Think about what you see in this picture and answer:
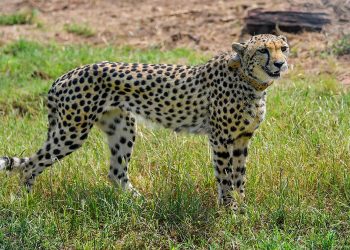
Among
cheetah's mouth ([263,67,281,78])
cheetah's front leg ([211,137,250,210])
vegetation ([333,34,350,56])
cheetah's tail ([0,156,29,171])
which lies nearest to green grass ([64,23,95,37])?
vegetation ([333,34,350,56])

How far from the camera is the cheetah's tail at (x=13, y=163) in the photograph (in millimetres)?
5812

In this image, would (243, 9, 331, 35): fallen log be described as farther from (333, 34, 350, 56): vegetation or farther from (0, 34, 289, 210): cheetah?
(0, 34, 289, 210): cheetah

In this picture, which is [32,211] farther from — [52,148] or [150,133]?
[150,133]

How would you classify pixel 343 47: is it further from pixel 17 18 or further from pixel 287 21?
pixel 17 18

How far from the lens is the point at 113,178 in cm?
620

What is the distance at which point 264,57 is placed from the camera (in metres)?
5.42

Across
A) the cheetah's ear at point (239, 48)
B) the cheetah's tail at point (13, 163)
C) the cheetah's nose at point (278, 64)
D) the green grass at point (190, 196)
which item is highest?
the cheetah's ear at point (239, 48)

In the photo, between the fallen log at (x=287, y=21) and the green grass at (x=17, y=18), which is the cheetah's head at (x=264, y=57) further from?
the green grass at (x=17, y=18)

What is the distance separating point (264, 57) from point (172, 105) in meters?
0.82

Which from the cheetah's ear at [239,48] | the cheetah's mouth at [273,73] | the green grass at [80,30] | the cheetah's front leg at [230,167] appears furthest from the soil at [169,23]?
the cheetah's mouth at [273,73]

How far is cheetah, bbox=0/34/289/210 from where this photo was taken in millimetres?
5594

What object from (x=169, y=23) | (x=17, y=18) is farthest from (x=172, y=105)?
(x=17, y=18)

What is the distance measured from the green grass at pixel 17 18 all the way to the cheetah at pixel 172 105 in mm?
5555

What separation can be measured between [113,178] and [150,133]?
0.80m
